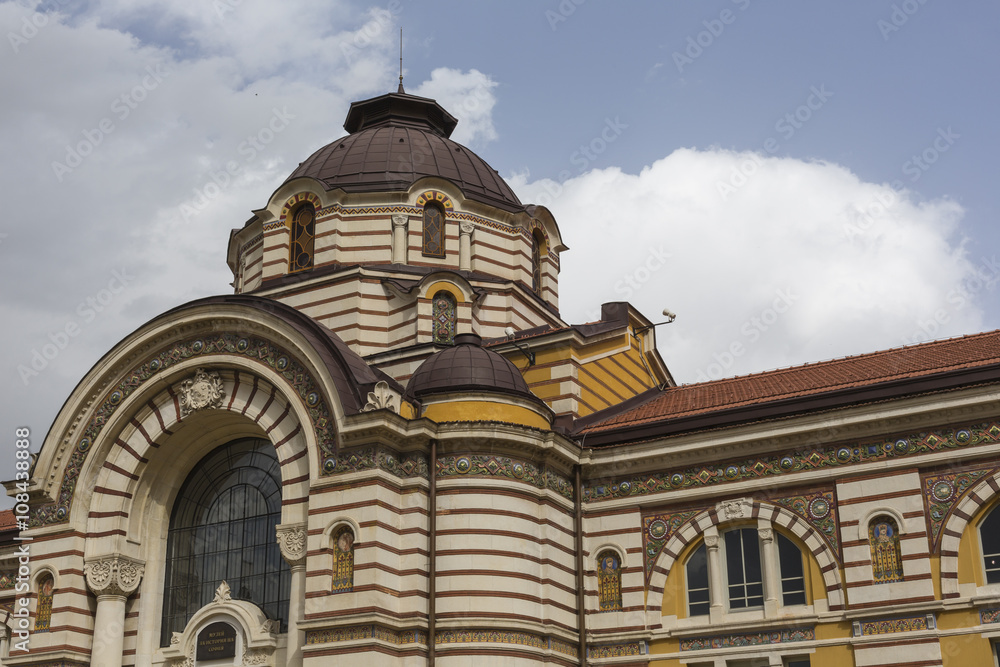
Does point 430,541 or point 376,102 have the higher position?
point 376,102

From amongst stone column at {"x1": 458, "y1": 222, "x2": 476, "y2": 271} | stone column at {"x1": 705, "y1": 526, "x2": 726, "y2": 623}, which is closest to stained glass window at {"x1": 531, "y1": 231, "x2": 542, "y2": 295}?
stone column at {"x1": 458, "y1": 222, "x2": 476, "y2": 271}

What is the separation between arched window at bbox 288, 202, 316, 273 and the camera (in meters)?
31.2

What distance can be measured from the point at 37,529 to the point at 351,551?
7909mm

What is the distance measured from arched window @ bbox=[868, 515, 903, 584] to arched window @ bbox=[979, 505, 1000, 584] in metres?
1.37

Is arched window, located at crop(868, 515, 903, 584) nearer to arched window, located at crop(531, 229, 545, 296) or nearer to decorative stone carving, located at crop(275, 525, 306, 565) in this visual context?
decorative stone carving, located at crop(275, 525, 306, 565)

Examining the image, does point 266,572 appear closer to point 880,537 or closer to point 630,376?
point 630,376

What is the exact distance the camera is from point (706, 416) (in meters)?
23.4

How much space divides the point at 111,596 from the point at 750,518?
12.8m

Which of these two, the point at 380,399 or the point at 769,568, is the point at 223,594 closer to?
the point at 380,399

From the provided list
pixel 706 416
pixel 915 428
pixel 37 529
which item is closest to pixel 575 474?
pixel 706 416

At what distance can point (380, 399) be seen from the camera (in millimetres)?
22531

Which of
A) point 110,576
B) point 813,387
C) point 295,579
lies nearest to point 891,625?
point 813,387

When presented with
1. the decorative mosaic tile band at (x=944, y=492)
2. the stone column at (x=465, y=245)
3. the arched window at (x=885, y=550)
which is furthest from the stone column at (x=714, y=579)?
the stone column at (x=465, y=245)

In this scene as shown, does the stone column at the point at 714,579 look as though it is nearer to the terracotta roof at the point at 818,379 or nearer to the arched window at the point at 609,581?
the arched window at the point at 609,581
